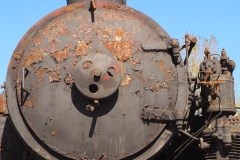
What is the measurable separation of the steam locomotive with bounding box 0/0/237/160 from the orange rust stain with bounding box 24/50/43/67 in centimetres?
1

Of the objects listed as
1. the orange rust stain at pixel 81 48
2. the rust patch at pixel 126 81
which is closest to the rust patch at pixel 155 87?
the rust patch at pixel 126 81

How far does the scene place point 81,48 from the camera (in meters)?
6.11

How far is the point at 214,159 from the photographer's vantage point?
6906 millimetres

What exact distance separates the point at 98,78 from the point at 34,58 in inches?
37.6

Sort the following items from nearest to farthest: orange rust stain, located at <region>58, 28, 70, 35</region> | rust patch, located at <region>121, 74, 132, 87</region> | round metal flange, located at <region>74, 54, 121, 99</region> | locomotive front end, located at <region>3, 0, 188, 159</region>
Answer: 1. round metal flange, located at <region>74, 54, 121, 99</region>
2. locomotive front end, located at <region>3, 0, 188, 159</region>
3. rust patch, located at <region>121, 74, 132, 87</region>
4. orange rust stain, located at <region>58, 28, 70, 35</region>

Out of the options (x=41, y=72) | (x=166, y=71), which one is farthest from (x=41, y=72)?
(x=166, y=71)

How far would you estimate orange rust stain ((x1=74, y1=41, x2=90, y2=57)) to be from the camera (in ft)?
19.9

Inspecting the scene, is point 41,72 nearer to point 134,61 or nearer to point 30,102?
point 30,102

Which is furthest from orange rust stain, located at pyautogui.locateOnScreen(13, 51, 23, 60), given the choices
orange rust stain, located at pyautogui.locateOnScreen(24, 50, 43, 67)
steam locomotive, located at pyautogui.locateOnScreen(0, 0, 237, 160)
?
orange rust stain, located at pyautogui.locateOnScreen(24, 50, 43, 67)

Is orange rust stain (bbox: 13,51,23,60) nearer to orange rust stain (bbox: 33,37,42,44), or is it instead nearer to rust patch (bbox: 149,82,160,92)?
orange rust stain (bbox: 33,37,42,44)

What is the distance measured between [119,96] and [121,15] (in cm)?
111

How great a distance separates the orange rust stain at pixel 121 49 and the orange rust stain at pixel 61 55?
0.48 meters

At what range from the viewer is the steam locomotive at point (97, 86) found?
19.4 feet

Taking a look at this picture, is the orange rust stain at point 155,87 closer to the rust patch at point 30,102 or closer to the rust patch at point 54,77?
the rust patch at point 54,77
